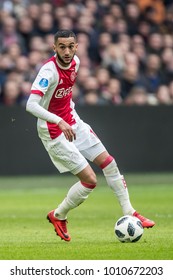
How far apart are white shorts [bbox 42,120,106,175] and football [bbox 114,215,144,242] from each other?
0.82 m

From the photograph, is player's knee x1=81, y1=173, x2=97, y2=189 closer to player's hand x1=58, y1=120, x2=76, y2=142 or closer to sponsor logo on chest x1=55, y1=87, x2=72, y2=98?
player's hand x1=58, y1=120, x2=76, y2=142

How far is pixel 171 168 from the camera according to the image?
23812 mm

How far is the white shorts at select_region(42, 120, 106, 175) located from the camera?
12289 millimetres

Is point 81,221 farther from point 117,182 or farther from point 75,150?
point 75,150

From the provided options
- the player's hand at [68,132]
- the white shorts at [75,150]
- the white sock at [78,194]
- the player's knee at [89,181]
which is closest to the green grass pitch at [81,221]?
the white sock at [78,194]

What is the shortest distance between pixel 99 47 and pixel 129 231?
11.6 metres

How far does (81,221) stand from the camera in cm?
1496

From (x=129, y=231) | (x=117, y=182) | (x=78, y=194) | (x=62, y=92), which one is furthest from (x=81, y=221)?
(x=129, y=231)

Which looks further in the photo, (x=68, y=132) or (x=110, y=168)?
(x=110, y=168)

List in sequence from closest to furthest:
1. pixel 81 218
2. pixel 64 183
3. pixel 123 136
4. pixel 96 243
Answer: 1. pixel 96 243
2. pixel 81 218
3. pixel 64 183
4. pixel 123 136

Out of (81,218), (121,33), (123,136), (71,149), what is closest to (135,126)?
(123,136)

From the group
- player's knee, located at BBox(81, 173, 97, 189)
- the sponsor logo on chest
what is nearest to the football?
player's knee, located at BBox(81, 173, 97, 189)

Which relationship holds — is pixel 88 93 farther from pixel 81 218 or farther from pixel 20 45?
pixel 81 218

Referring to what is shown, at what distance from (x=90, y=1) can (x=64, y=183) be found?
441 cm
